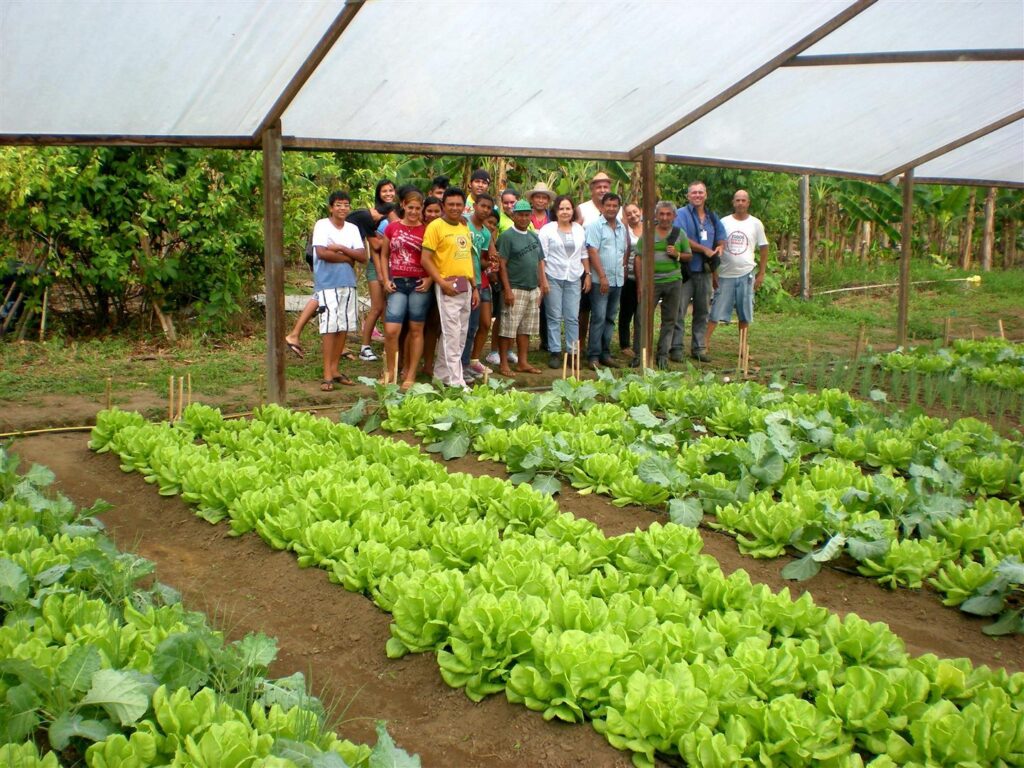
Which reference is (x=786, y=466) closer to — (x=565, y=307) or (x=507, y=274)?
(x=507, y=274)

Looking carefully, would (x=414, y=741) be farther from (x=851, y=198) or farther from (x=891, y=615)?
(x=851, y=198)

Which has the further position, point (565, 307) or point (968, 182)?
point (968, 182)

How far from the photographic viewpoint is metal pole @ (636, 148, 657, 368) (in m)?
8.56

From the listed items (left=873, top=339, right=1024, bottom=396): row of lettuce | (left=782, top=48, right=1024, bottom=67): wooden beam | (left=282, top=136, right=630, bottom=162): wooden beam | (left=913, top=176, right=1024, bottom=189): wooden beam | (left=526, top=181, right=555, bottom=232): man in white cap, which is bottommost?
(left=873, top=339, right=1024, bottom=396): row of lettuce

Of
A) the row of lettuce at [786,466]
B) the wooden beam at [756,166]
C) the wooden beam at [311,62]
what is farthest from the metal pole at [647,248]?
the wooden beam at [311,62]

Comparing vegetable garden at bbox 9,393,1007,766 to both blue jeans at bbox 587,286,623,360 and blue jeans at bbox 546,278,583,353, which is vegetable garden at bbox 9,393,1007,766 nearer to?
blue jeans at bbox 546,278,583,353

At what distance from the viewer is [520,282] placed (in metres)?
8.72

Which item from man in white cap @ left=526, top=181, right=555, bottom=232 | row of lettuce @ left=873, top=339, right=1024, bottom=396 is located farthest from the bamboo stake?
row of lettuce @ left=873, top=339, right=1024, bottom=396

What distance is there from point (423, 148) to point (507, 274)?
162 cm

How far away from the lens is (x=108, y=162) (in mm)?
9633

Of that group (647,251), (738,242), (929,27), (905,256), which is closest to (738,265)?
(738,242)

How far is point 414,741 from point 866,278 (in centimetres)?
1638

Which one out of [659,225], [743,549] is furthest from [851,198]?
[743,549]

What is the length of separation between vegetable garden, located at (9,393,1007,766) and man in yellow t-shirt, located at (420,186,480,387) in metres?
2.24
